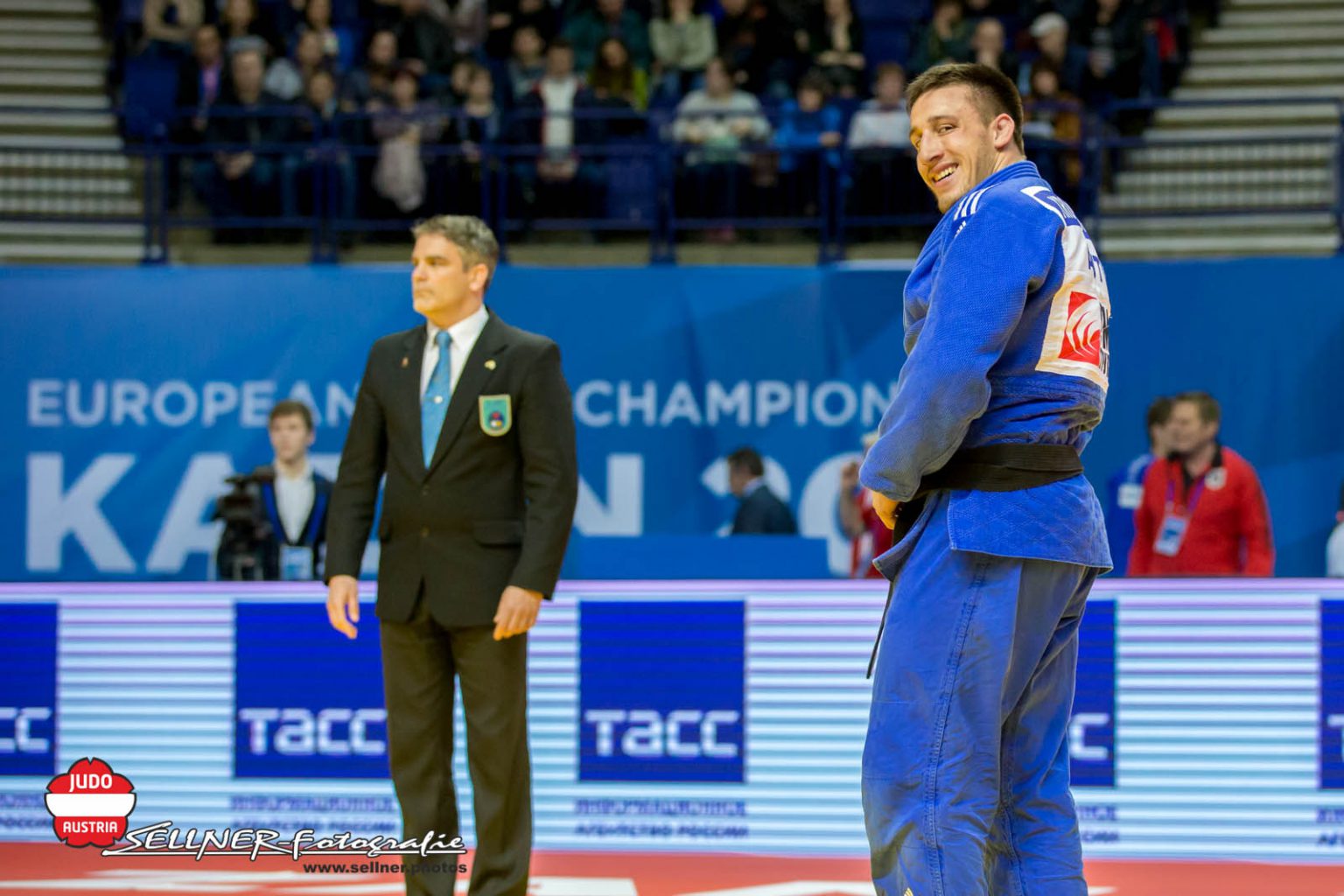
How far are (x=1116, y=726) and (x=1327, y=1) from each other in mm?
9441

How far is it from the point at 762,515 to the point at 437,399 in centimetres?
483

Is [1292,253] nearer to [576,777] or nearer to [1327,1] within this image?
[1327,1]

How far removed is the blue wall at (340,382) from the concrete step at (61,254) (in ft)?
3.74

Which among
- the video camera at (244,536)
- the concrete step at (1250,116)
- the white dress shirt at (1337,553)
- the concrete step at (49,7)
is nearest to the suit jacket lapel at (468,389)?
the video camera at (244,536)

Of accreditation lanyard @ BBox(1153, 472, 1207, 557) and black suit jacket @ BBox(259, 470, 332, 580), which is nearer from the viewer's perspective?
black suit jacket @ BBox(259, 470, 332, 580)

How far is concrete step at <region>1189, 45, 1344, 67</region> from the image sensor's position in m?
12.9

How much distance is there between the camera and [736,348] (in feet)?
34.3

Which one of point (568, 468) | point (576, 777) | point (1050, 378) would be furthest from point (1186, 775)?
point (1050, 378)

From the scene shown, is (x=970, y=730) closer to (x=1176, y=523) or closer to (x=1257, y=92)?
(x=1176, y=523)

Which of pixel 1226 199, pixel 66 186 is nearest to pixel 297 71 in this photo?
pixel 66 186

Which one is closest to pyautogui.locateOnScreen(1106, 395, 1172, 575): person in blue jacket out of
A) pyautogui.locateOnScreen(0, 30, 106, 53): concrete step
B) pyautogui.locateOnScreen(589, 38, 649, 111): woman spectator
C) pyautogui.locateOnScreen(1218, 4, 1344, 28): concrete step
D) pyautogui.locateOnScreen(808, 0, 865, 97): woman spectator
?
pyautogui.locateOnScreen(808, 0, 865, 97): woman spectator

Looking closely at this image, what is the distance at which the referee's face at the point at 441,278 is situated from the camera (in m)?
4.86

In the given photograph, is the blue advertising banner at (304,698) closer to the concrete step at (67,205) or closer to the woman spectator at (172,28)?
the concrete step at (67,205)

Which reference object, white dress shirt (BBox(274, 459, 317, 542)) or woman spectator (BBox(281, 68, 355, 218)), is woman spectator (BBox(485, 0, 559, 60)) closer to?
woman spectator (BBox(281, 68, 355, 218))
